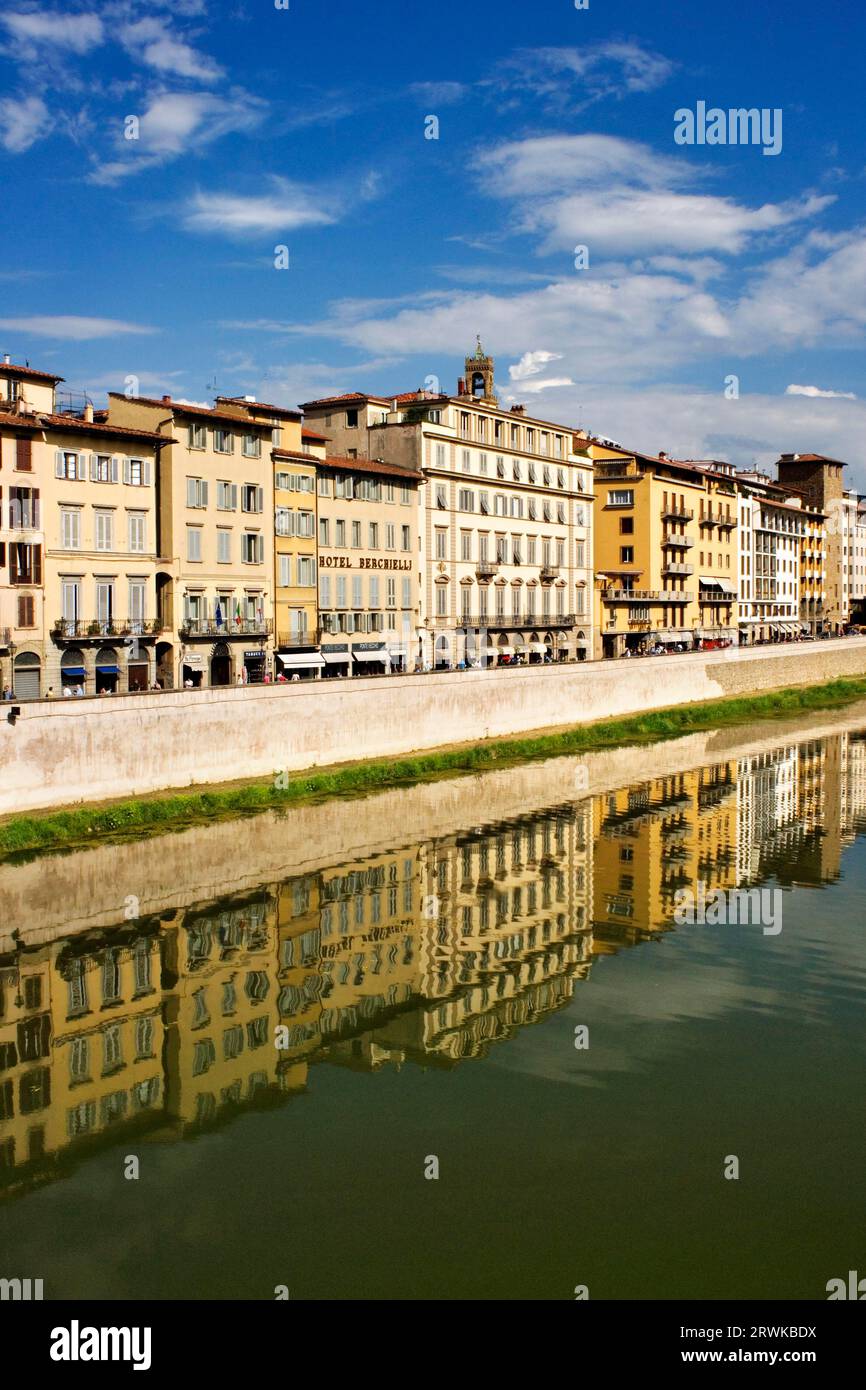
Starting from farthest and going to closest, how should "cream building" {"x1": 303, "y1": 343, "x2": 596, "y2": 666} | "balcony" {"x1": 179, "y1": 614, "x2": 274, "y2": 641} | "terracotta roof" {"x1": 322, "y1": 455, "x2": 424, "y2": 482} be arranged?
"cream building" {"x1": 303, "y1": 343, "x2": 596, "y2": 666} < "terracotta roof" {"x1": 322, "y1": 455, "x2": 424, "y2": 482} < "balcony" {"x1": 179, "y1": 614, "x2": 274, "y2": 641}

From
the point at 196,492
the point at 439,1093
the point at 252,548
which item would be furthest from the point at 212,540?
the point at 439,1093

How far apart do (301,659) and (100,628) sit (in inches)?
421

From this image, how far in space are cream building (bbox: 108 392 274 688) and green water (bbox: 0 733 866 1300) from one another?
63.0 ft

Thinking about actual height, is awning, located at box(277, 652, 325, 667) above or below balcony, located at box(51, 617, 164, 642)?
below

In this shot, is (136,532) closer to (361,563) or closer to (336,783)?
(336,783)

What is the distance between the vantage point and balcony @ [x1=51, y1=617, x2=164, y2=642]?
42469 millimetres

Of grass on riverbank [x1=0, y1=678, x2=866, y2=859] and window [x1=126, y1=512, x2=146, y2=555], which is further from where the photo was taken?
window [x1=126, y1=512, x2=146, y2=555]

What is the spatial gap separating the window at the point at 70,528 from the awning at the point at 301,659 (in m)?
11.2

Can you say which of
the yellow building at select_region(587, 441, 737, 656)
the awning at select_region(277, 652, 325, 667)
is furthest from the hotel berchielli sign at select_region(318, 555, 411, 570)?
the yellow building at select_region(587, 441, 737, 656)

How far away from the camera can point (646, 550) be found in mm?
83312

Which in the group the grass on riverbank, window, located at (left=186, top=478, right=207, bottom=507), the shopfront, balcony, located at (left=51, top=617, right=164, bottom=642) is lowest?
the grass on riverbank

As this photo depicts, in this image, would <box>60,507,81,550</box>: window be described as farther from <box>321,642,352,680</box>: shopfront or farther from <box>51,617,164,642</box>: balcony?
<box>321,642,352,680</box>: shopfront

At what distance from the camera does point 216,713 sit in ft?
127

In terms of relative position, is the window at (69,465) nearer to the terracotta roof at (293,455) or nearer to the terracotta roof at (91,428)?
the terracotta roof at (91,428)
